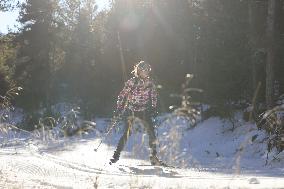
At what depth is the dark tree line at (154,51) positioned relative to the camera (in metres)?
23.3

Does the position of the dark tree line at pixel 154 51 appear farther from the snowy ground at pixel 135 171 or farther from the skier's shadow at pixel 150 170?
the skier's shadow at pixel 150 170

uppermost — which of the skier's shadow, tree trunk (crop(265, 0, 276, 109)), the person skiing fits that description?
tree trunk (crop(265, 0, 276, 109))

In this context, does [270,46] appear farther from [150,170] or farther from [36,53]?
[36,53]

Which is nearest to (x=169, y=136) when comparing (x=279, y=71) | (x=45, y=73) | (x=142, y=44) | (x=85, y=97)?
(x=279, y=71)

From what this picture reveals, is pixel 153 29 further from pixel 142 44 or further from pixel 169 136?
pixel 169 136

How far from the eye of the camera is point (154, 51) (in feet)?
113

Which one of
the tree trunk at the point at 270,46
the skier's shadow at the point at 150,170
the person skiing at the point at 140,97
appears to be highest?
the tree trunk at the point at 270,46

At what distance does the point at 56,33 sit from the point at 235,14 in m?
24.3

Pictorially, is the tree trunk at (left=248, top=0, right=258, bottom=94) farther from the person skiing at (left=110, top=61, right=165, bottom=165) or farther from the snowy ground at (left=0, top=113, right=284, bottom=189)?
the person skiing at (left=110, top=61, right=165, bottom=165)

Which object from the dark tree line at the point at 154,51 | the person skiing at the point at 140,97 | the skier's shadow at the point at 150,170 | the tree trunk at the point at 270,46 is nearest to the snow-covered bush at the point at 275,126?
the tree trunk at the point at 270,46

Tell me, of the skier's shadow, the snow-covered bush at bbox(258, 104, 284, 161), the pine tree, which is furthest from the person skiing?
the pine tree

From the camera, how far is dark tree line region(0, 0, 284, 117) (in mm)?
23281

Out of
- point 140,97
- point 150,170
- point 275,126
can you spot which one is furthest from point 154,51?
point 150,170

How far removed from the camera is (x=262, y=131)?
762 inches
